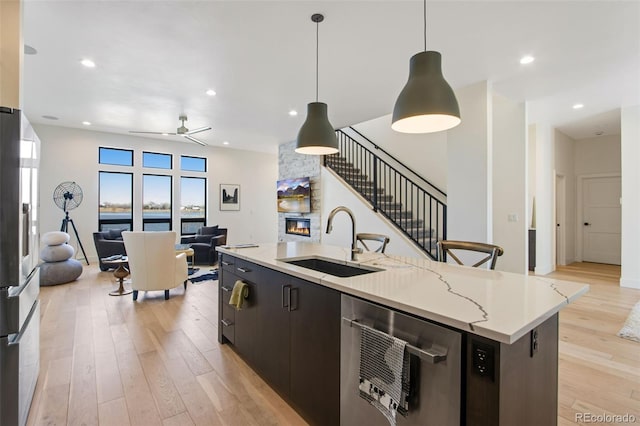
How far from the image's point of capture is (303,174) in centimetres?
756

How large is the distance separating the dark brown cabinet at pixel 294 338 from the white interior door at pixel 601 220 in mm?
8363

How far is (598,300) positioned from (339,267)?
4.22 metres

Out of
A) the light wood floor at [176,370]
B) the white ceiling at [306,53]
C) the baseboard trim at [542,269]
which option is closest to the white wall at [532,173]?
the white ceiling at [306,53]

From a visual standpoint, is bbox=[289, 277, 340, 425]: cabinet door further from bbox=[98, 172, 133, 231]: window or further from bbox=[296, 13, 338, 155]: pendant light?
bbox=[98, 172, 133, 231]: window

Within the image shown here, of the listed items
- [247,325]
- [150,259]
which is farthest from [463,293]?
[150,259]

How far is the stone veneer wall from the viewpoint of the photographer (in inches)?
281

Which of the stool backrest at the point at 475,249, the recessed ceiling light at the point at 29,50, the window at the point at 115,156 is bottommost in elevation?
the stool backrest at the point at 475,249

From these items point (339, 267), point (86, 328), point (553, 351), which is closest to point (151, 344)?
point (86, 328)

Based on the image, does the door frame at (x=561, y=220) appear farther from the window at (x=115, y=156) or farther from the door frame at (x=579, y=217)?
the window at (x=115, y=156)

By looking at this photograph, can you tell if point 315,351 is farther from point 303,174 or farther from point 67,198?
point 67,198

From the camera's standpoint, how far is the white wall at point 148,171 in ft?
21.9

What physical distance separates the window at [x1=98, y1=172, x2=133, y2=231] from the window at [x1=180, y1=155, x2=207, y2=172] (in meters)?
1.30

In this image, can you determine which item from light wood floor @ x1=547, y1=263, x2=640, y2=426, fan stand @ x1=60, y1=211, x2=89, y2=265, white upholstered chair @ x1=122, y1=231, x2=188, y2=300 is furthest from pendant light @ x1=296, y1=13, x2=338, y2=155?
fan stand @ x1=60, y1=211, x2=89, y2=265

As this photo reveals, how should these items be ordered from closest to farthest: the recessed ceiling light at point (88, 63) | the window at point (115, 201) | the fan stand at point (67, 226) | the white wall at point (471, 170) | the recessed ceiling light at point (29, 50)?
the recessed ceiling light at point (29, 50) < the recessed ceiling light at point (88, 63) < the white wall at point (471, 170) < the fan stand at point (67, 226) < the window at point (115, 201)
